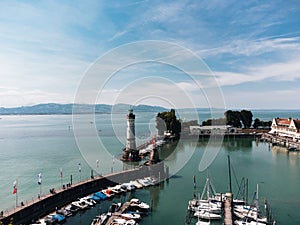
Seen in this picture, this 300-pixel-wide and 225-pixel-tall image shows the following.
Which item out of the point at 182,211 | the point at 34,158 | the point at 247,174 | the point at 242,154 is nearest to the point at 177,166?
the point at 247,174

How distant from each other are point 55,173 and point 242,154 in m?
28.6

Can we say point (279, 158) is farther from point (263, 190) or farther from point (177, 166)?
point (263, 190)

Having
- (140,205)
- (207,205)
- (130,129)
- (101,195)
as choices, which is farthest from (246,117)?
(140,205)

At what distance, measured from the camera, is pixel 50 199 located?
2067cm

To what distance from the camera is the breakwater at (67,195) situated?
58.7 feet

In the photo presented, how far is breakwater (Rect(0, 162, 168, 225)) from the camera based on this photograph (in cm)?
1791

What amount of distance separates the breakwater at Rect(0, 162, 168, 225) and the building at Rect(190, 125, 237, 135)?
40.2 m

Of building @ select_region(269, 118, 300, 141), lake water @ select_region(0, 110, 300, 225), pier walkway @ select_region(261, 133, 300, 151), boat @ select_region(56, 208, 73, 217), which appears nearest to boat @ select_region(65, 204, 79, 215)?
boat @ select_region(56, 208, 73, 217)

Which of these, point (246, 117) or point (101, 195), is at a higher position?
point (246, 117)

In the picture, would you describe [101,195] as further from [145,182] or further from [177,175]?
[177,175]

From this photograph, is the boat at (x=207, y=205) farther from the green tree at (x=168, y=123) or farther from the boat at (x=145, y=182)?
the green tree at (x=168, y=123)

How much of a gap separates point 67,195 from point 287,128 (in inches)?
1945

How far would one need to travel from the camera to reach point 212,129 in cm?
6988

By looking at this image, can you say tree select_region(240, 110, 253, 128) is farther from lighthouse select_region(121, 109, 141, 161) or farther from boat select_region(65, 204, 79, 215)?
boat select_region(65, 204, 79, 215)
